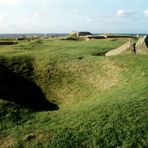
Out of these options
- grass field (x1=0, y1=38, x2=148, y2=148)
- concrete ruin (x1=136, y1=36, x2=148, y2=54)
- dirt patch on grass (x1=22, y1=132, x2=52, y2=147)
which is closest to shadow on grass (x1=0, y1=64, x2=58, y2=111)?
grass field (x1=0, y1=38, x2=148, y2=148)

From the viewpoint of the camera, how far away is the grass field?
472 inches

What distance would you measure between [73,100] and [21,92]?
12.6 feet

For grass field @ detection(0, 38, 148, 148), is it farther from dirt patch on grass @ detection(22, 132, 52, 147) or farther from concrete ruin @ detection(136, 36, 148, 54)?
concrete ruin @ detection(136, 36, 148, 54)

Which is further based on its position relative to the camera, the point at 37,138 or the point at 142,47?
the point at 142,47

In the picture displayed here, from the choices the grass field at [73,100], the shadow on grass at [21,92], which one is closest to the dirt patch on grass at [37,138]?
the grass field at [73,100]

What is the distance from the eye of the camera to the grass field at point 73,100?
1198 centimetres

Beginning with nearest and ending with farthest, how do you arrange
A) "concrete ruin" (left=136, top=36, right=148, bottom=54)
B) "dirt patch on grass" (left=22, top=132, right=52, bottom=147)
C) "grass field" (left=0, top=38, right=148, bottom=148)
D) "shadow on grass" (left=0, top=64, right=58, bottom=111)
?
1. "dirt patch on grass" (left=22, top=132, right=52, bottom=147)
2. "grass field" (left=0, top=38, right=148, bottom=148)
3. "shadow on grass" (left=0, top=64, right=58, bottom=111)
4. "concrete ruin" (left=136, top=36, right=148, bottom=54)

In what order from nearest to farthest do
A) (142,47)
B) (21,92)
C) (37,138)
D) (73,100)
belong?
(37,138), (73,100), (21,92), (142,47)

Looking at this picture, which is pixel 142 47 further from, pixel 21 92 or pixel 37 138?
pixel 37 138

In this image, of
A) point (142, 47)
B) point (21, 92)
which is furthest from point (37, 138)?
point (142, 47)

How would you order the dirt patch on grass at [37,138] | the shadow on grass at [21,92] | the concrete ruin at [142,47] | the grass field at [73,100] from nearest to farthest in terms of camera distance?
the dirt patch on grass at [37,138], the grass field at [73,100], the shadow on grass at [21,92], the concrete ruin at [142,47]

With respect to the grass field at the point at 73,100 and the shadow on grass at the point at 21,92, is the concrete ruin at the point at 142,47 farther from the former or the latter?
the shadow on grass at the point at 21,92

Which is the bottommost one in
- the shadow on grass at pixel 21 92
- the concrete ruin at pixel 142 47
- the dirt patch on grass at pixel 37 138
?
the shadow on grass at pixel 21 92

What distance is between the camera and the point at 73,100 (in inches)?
754
